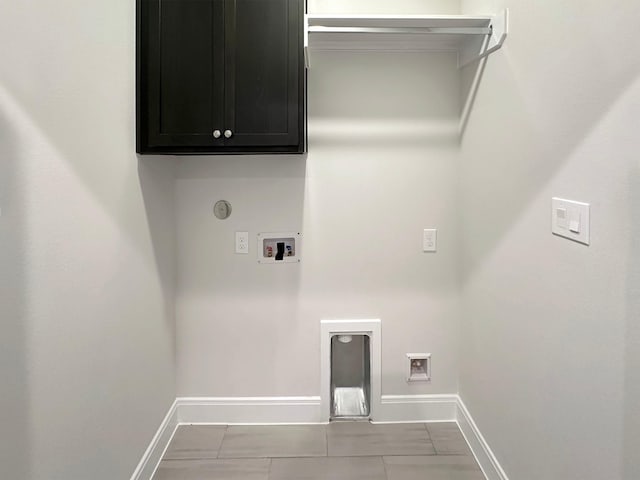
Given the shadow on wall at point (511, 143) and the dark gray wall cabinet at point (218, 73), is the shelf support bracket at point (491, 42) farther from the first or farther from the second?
the dark gray wall cabinet at point (218, 73)

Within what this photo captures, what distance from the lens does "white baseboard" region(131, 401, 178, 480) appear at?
2.07 metres

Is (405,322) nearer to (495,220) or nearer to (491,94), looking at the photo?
(495,220)

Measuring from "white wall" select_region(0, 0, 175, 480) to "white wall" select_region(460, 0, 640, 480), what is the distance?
1475 millimetres

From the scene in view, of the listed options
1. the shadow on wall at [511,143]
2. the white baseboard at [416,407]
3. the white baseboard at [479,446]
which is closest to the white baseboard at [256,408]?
the white baseboard at [416,407]

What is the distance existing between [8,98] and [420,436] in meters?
2.29

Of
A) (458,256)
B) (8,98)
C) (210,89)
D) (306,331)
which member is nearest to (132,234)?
(210,89)

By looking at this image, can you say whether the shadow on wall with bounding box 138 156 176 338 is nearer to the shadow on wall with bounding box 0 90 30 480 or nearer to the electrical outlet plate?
the shadow on wall with bounding box 0 90 30 480

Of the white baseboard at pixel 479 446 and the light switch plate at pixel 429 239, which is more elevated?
A: the light switch plate at pixel 429 239

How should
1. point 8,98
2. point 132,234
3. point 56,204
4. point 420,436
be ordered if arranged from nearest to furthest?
point 8,98
point 56,204
point 132,234
point 420,436

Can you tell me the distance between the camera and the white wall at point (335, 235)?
8.26ft

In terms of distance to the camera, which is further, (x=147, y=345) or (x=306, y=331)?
(x=306, y=331)

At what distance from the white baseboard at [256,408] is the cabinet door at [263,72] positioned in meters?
1.40

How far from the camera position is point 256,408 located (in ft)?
8.72

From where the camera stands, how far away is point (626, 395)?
3.91 ft
